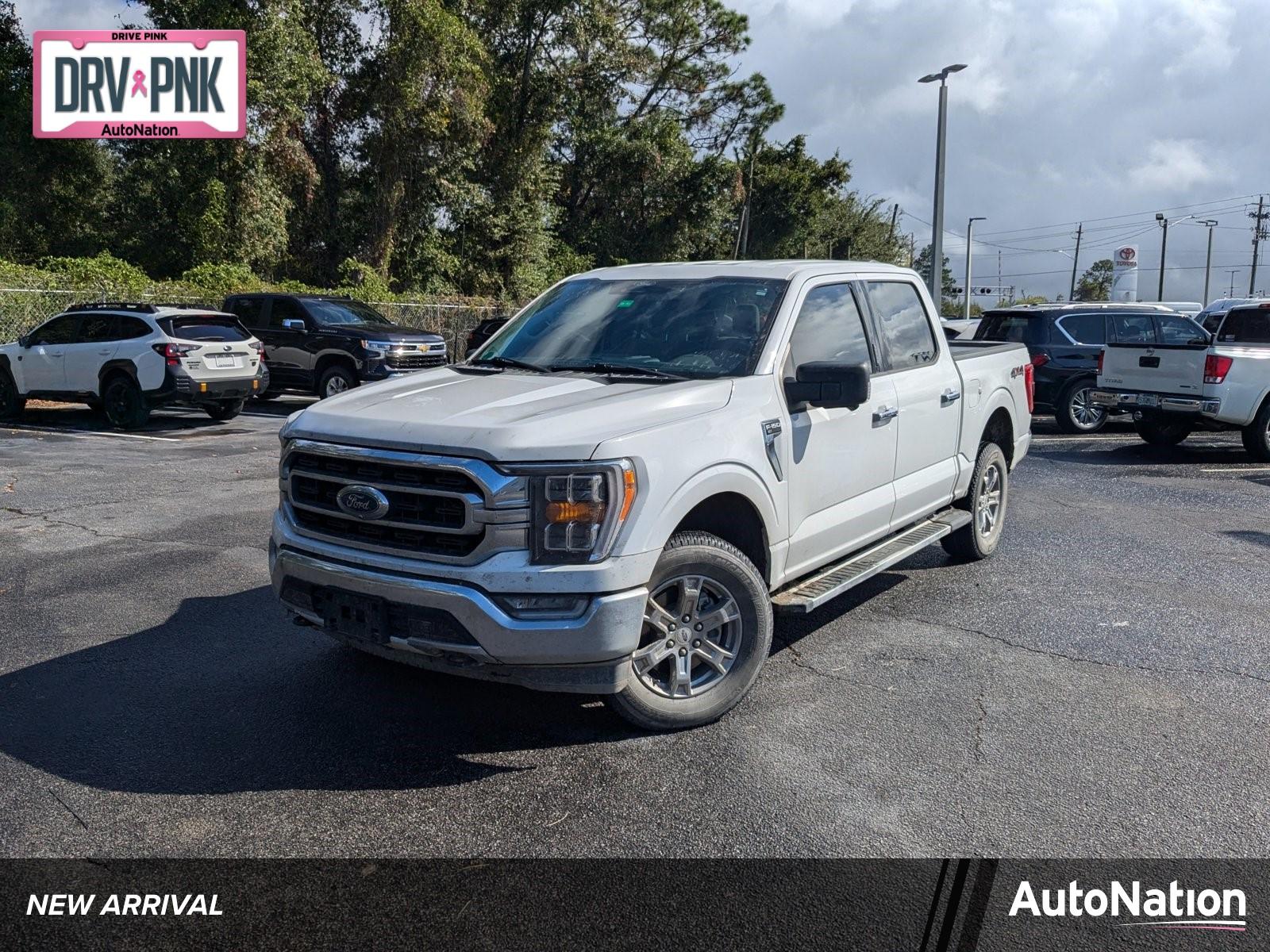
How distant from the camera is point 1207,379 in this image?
41.2 ft

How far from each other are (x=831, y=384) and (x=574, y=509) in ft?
4.87

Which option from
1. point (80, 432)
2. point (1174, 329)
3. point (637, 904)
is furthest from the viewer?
point (1174, 329)

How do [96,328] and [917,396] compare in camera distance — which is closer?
[917,396]

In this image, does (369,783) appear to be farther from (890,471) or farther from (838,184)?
(838,184)

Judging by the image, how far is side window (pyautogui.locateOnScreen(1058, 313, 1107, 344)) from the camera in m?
15.9

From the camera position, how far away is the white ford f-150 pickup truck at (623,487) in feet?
12.8

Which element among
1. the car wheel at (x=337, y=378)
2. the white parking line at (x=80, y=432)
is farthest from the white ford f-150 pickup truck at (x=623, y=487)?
the car wheel at (x=337, y=378)

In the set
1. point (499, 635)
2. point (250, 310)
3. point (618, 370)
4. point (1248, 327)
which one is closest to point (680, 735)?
point (499, 635)

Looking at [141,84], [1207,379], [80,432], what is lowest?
[80,432]

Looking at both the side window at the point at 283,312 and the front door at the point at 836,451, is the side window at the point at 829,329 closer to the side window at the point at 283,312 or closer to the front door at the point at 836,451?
the front door at the point at 836,451

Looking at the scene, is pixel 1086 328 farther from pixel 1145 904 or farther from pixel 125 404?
pixel 1145 904

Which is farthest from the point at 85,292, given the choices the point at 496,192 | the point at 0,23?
the point at 496,192

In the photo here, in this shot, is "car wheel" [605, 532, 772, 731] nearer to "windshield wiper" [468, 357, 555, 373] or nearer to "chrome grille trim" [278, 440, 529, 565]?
"chrome grille trim" [278, 440, 529, 565]

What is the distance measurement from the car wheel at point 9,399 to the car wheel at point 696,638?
15124 millimetres
